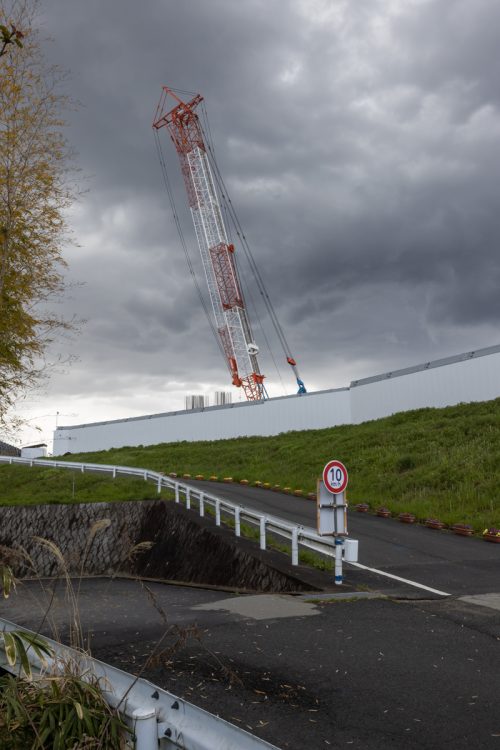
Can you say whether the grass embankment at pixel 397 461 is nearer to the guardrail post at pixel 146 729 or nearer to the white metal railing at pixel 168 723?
the white metal railing at pixel 168 723

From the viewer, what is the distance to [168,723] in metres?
2.52

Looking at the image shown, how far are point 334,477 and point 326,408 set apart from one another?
32117 millimetres

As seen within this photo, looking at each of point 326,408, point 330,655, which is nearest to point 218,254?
point 326,408

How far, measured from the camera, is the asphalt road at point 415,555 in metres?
10.5

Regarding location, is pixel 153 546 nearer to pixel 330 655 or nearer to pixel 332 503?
pixel 332 503

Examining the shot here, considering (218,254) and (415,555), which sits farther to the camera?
(218,254)

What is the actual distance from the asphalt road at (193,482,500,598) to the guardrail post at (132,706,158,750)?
7.82 m

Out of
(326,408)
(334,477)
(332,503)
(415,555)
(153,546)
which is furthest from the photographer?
(326,408)

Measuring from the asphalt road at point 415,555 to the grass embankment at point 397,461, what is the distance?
1741 millimetres

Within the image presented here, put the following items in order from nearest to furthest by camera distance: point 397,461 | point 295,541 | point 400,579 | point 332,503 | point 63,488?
1. point 332,503
2. point 400,579
3. point 295,541
4. point 397,461
5. point 63,488

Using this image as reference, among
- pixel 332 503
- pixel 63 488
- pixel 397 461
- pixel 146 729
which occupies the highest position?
pixel 397 461

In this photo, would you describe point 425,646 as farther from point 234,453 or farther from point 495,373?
point 234,453

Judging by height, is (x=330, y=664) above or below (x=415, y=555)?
above

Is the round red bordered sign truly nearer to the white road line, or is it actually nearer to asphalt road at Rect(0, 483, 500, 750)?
asphalt road at Rect(0, 483, 500, 750)
